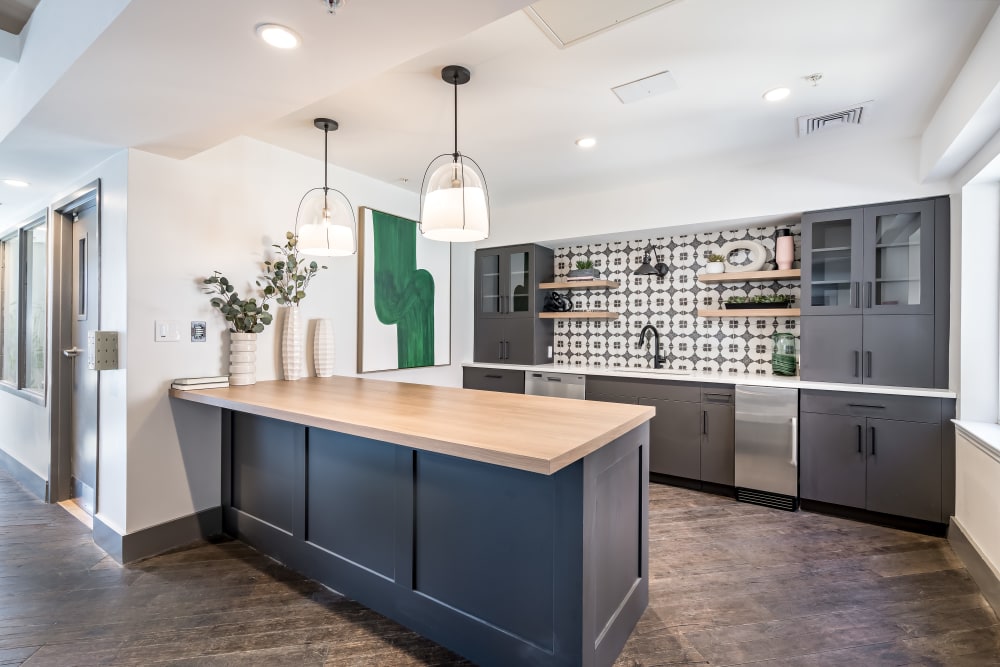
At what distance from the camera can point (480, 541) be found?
1757 mm

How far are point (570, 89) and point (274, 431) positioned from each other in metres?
2.43

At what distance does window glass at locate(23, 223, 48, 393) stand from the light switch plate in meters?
1.93

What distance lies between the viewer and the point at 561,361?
5.05 meters

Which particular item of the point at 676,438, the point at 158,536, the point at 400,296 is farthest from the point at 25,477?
the point at 676,438

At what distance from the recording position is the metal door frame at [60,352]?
3207 millimetres

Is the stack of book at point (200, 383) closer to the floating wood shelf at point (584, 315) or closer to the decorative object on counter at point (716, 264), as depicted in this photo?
the floating wood shelf at point (584, 315)

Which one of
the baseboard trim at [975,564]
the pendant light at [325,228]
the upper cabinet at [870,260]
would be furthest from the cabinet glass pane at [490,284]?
the baseboard trim at [975,564]

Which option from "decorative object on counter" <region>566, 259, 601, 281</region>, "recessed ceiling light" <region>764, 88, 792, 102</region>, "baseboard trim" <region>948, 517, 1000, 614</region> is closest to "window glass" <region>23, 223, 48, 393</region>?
"decorative object on counter" <region>566, 259, 601, 281</region>

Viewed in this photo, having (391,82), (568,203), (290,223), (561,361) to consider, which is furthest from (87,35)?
(561,361)

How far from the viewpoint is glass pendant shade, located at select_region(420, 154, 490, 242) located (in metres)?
2.01

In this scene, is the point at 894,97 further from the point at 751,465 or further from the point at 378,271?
the point at 378,271

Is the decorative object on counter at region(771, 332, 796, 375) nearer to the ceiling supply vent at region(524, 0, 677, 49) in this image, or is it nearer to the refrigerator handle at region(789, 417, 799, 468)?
the refrigerator handle at region(789, 417, 799, 468)

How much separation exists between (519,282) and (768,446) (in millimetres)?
2658

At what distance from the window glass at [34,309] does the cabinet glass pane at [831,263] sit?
584cm
